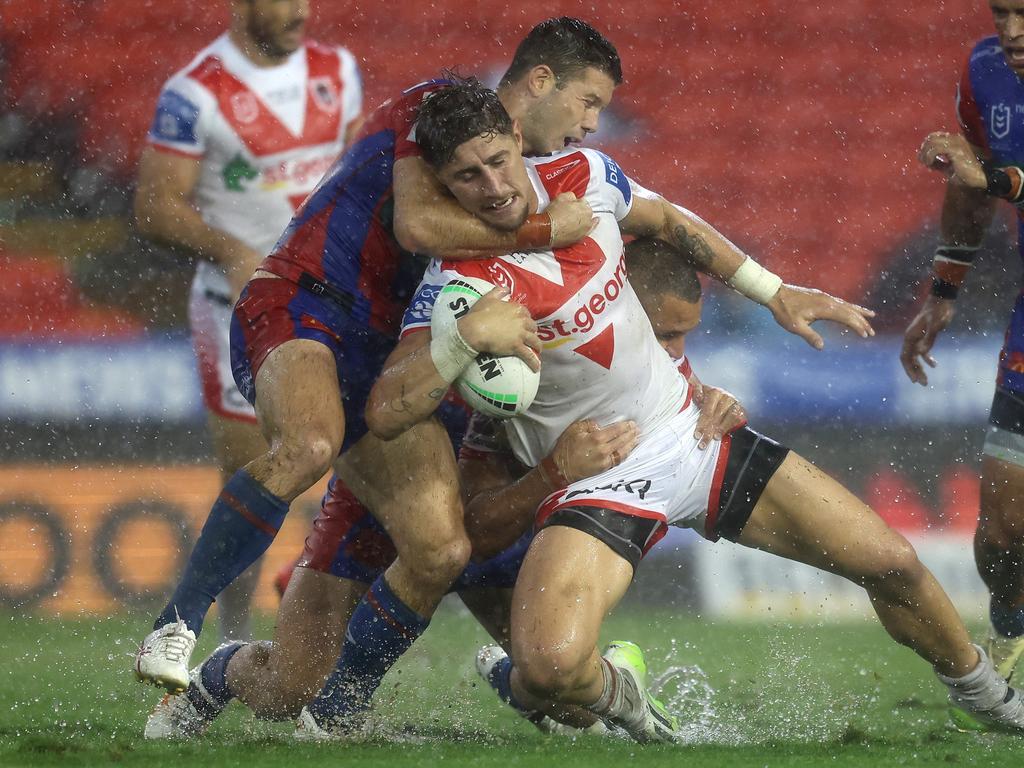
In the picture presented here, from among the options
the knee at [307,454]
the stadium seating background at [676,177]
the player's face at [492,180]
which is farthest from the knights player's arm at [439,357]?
the stadium seating background at [676,177]

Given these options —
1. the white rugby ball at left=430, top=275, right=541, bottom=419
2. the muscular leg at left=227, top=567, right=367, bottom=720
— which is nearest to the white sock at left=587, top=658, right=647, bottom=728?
the white rugby ball at left=430, top=275, right=541, bottom=419

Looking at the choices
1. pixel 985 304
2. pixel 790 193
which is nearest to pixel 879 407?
pixel 985 304

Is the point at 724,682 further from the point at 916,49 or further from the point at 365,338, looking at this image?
the point at 916,49

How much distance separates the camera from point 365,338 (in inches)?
209

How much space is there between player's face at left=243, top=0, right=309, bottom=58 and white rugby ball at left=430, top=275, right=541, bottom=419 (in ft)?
10.3

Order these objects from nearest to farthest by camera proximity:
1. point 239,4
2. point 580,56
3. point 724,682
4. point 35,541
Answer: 1. point 580,56
2. point 724,682
3. point 239,4
4. point 35,541

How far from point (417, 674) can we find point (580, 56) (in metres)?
2.84

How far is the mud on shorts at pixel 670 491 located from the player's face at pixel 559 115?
1031mm

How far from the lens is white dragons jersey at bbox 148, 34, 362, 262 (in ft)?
24.6

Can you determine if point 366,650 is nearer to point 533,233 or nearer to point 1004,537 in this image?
point 533,233

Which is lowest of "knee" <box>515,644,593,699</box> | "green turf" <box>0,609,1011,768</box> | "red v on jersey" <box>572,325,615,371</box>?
"green turf" <box>0,609,1011,768</box>

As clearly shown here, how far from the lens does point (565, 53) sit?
546 centimetres

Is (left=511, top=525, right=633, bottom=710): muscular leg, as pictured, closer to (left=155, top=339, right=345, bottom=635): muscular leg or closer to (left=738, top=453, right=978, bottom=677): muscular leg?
(left=738, top=453, right=978, bottom=677): muscular leg

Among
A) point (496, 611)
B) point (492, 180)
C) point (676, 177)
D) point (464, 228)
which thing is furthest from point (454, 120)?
point (676, 177)
